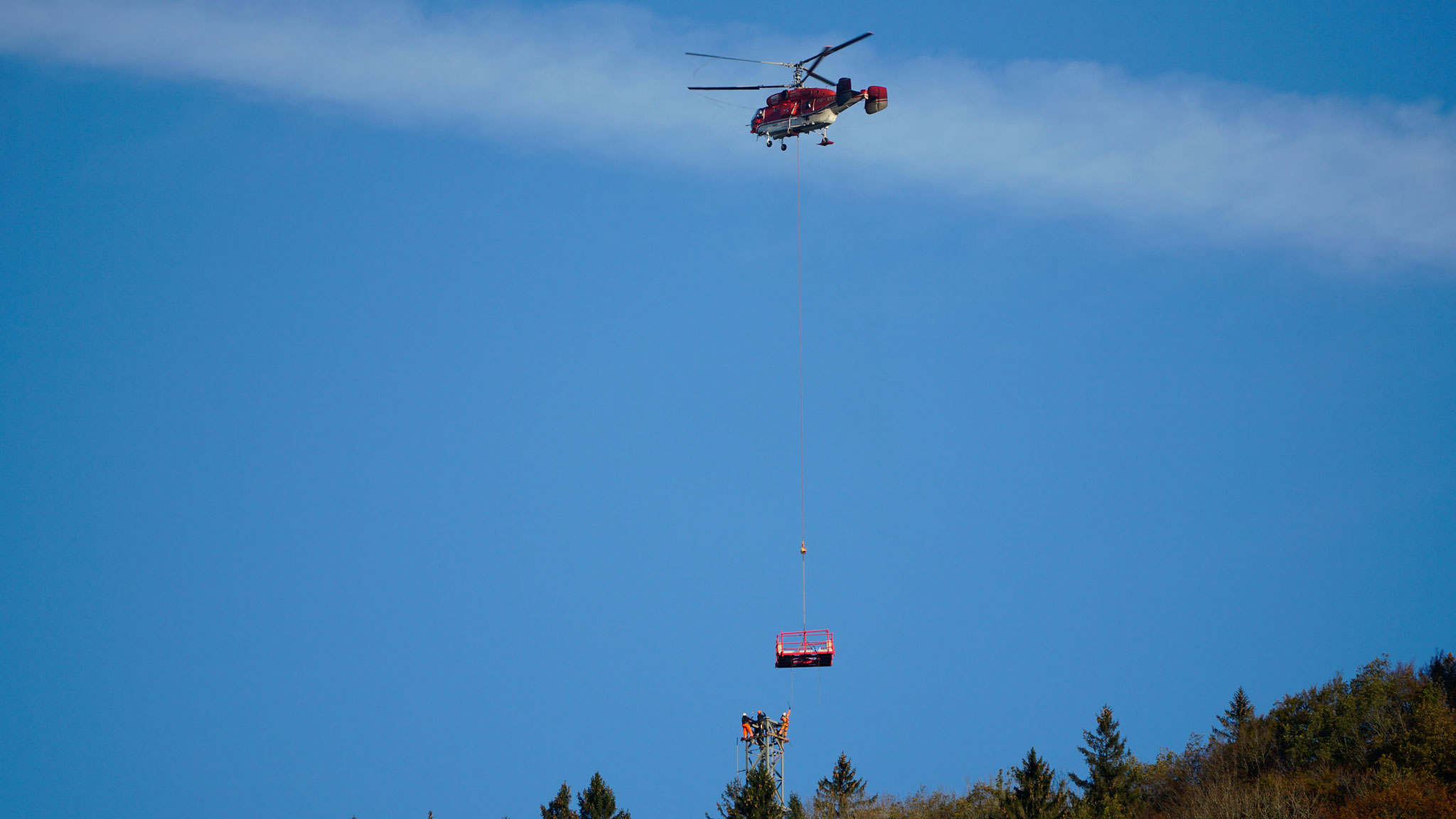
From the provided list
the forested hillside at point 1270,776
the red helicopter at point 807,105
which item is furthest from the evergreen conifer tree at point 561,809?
the red helicopter at point 807,105

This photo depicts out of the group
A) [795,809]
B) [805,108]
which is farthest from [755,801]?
[805,108]

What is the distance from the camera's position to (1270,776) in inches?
2184

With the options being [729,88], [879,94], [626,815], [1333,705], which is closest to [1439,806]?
[1333,705]

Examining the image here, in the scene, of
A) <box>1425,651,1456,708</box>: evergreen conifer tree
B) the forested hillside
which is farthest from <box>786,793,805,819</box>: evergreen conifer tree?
<box>1425,651,1456,708</box>: evergreen conifer tree

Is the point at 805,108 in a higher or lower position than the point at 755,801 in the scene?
higher

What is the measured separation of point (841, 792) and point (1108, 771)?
33.8 ft

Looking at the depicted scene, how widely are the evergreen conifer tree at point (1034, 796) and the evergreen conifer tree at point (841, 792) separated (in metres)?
11.1

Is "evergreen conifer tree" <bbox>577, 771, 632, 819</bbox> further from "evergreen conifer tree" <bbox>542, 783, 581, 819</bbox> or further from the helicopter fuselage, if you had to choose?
the helicopter fuselage

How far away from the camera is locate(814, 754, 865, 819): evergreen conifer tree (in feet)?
200

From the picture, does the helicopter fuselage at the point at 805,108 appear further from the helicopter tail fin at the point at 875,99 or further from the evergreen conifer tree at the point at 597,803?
the evergreen conifer tree at the point at 597,803

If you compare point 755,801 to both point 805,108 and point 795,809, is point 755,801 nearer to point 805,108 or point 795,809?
point 795,809

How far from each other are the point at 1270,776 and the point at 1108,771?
5.32 meters

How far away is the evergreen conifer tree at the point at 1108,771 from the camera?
55531 mm

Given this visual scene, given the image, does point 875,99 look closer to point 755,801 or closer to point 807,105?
point 807,105
